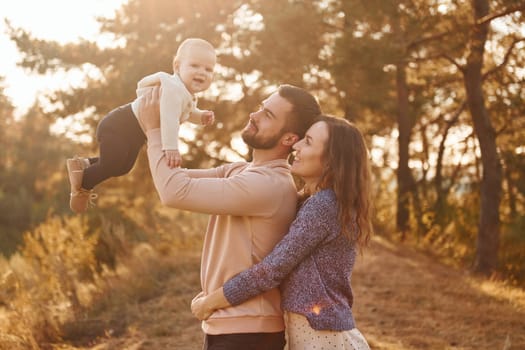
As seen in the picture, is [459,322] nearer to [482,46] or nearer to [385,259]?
[385,259]

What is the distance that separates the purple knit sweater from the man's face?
0.35 meters

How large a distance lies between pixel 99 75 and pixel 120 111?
914cm

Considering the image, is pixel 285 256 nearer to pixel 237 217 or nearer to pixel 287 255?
pixel 287 255

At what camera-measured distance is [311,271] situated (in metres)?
2.53

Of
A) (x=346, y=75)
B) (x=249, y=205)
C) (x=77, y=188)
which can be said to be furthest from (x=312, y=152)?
(x=346, y=75)

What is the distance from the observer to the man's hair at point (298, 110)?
279 centimetres

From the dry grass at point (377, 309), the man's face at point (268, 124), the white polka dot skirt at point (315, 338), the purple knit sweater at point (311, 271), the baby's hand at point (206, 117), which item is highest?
the baby's hand at point (206, 117)

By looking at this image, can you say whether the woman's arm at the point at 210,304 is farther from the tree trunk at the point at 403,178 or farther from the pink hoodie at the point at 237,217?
the tree trunk at the point at 403,178

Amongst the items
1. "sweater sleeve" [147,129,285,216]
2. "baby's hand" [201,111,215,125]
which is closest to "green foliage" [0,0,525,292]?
"baby's hand" [201,111,215,125]

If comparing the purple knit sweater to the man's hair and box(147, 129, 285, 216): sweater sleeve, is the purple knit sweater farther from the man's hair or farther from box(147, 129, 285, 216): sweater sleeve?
the man's hair

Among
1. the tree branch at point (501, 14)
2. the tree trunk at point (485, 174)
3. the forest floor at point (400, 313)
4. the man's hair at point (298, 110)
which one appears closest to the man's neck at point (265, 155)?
the man's hair at point (298, 110)

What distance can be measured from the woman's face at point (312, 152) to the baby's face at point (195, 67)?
77 cm

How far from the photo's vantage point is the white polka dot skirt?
2.54 metres

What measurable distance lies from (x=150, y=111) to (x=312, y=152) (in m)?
0.78
